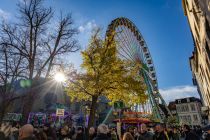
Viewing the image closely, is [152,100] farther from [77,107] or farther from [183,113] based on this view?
[183,113]

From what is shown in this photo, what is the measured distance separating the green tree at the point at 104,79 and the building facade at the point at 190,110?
56579 millimetres

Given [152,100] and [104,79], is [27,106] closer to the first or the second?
[104,79]

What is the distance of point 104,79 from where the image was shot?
595 inches

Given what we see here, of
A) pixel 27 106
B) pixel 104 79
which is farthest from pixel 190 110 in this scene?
pixel 27 106

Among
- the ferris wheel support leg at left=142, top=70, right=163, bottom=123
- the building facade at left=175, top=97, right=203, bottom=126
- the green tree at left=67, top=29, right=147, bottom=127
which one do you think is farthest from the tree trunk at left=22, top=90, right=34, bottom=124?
the building facade at left=175, top=97, right=203, bottom=126

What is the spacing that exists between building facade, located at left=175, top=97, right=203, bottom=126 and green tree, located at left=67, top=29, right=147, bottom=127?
186ft

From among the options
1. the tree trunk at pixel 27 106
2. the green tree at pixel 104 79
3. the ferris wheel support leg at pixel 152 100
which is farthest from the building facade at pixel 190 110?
the tree trunk at pixel 27 106

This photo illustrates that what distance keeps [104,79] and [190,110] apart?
6435 cm

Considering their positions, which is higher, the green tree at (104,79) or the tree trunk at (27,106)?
the green tree at (104,79)

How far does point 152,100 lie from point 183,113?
5039 centimetres

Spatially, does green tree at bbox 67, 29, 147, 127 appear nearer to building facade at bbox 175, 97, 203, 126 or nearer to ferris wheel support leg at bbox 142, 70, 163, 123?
ferris wheel support leg at bbox 142, 70, 163, 123

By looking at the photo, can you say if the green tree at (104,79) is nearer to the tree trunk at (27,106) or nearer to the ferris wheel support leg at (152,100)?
the tree trunk at (27,106)

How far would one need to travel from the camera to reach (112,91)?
1570cm

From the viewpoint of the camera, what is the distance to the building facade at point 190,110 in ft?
216
